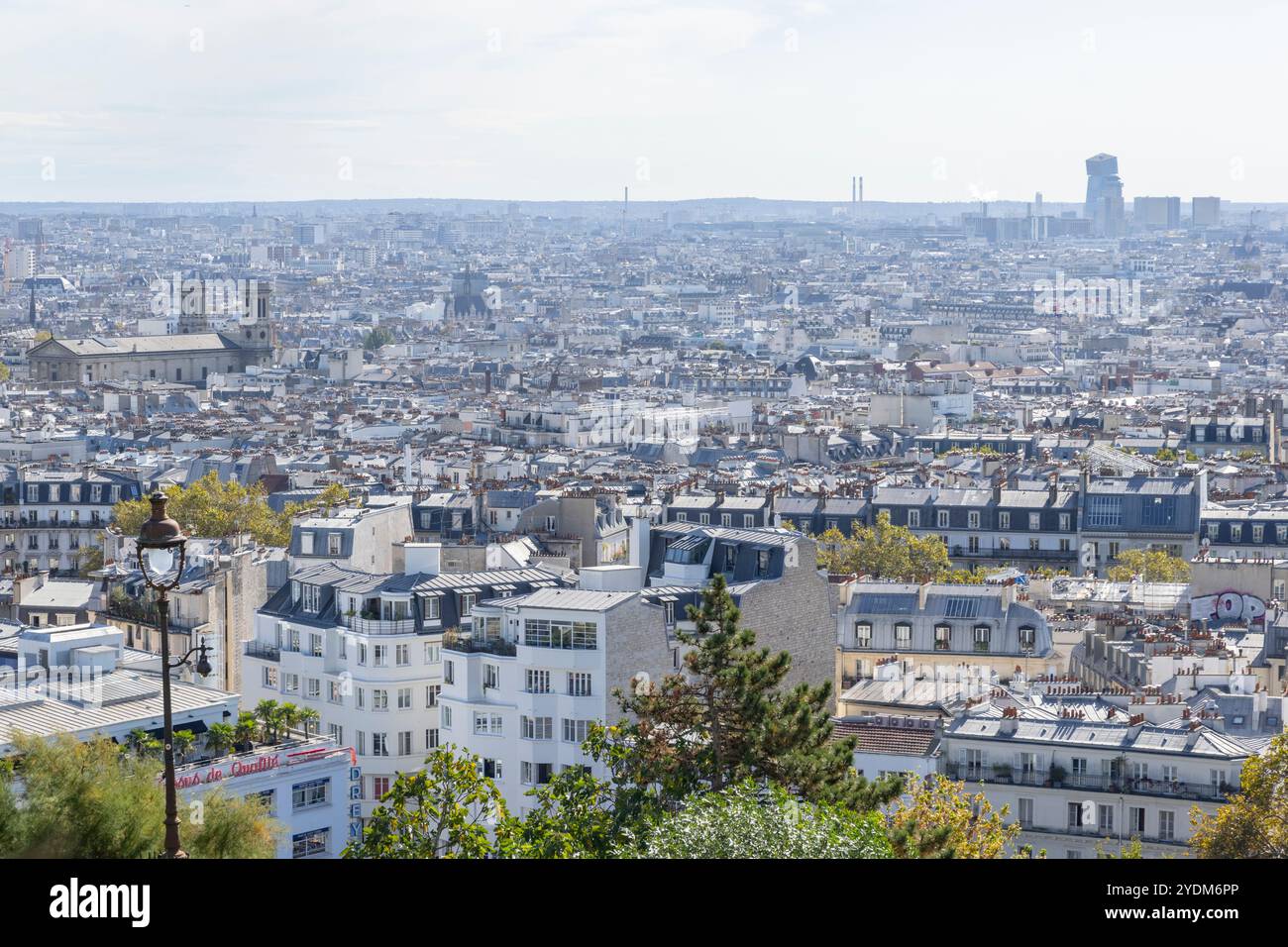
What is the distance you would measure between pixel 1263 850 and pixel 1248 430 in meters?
60.0

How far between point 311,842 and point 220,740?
1316mm

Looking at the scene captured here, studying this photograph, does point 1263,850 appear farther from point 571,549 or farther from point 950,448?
point 950,448

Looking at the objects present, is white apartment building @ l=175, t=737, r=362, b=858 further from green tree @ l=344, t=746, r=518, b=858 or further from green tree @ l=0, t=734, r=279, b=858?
green tree @ l=344, t=746, r=518, b=858

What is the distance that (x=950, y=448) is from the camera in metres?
78.0

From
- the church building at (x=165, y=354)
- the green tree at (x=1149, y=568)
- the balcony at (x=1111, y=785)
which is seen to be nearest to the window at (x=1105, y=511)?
the green tree at (x=1149, y=568)

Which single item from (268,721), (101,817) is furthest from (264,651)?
(101,817)

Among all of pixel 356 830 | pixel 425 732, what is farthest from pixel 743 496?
pixel 356 830

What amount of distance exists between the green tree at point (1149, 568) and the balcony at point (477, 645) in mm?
19921

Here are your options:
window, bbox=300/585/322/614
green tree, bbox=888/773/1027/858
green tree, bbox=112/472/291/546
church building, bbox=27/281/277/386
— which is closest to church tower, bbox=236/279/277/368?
church building, bbox=27/281/277/386

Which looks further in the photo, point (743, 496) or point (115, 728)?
point (743, 496)

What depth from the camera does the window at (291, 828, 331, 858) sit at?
22.6m

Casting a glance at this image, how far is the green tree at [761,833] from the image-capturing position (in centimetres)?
1388

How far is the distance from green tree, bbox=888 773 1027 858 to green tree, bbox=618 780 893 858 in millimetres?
760

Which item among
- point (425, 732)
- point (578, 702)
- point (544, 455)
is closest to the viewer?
point (578, 702)
